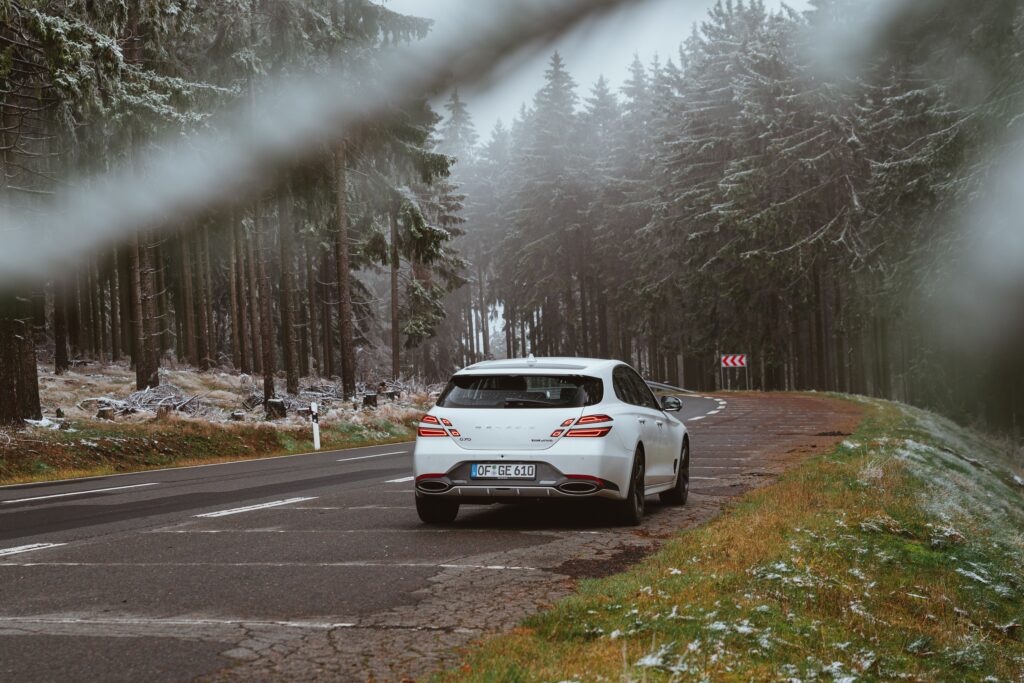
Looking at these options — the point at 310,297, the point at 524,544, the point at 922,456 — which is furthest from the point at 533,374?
the point at 310,297

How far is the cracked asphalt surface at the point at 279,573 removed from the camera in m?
5.30

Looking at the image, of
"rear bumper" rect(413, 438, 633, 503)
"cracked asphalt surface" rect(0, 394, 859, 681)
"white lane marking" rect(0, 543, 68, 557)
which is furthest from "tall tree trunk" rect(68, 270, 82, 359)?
"rear bumper" rect(413, 438, 633, 503)

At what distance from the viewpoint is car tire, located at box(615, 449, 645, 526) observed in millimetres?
10047

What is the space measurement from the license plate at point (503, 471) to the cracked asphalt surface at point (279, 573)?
57 cm

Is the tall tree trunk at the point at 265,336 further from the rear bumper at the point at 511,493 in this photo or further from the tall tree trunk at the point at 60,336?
the rear bumper at the point at 511,493

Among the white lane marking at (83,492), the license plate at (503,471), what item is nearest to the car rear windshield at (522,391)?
the license plate at (503,471)

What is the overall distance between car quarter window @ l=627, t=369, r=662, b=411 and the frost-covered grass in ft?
4.79

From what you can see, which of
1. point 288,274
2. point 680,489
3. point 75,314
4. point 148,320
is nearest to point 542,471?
point 680,489

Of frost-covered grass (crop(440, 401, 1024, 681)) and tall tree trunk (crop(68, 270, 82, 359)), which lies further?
tall tree trunk (crop(68, 270, 82, 359))

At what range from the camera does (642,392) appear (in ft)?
38.1

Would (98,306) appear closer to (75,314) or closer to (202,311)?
(75,314)

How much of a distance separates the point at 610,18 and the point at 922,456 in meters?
16.2

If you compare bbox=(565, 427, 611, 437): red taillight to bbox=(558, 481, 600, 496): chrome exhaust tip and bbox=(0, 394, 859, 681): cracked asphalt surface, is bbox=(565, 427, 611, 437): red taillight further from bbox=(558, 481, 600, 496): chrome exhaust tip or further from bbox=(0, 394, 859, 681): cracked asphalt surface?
bbox=(0, 394, 859, 681): cracked asphalt surface

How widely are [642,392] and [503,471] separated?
2.52m
